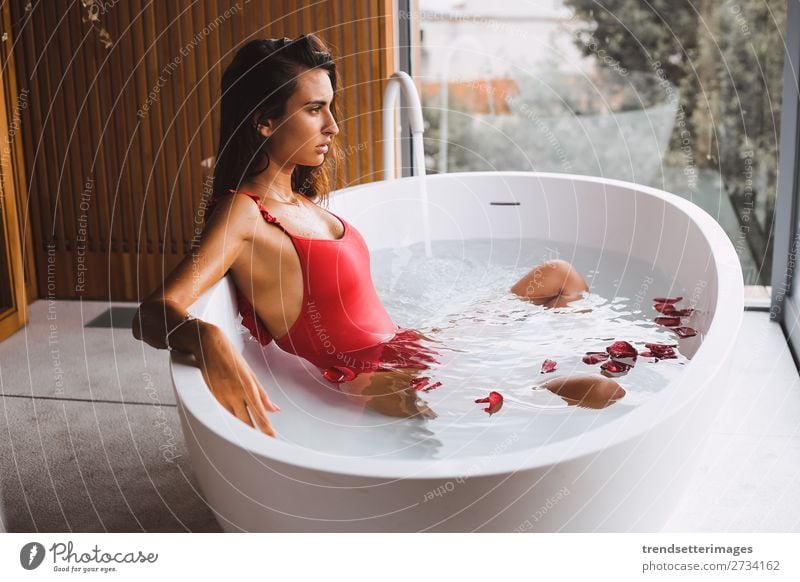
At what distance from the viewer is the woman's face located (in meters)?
1.67

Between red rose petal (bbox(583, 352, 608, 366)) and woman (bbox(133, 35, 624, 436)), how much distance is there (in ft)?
0.54

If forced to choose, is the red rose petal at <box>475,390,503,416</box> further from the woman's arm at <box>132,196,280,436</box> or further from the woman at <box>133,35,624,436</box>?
the woman's arm at <box>132,196,280,436</box>

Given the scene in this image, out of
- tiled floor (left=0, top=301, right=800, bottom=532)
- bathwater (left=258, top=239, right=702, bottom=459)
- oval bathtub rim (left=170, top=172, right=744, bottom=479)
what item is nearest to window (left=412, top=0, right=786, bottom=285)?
tiled floor (left=0, top=301, right=800, bottom=532)

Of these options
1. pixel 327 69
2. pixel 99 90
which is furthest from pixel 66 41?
pixel 327 69

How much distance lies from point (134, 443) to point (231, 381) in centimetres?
105

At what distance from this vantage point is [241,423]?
3.79 feet

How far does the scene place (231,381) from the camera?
4.13 ft

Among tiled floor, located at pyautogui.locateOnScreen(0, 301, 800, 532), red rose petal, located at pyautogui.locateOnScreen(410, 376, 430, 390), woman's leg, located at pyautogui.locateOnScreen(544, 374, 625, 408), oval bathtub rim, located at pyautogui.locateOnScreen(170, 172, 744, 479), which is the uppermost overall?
oval bathtub rim, located at pyautogui.locateOnScreen(170, 172, 744, 479)

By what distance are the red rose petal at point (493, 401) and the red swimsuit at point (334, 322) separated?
162mm

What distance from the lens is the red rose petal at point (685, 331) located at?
6.48 ft

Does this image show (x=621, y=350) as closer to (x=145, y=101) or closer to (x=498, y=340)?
(x=498, y=340)
